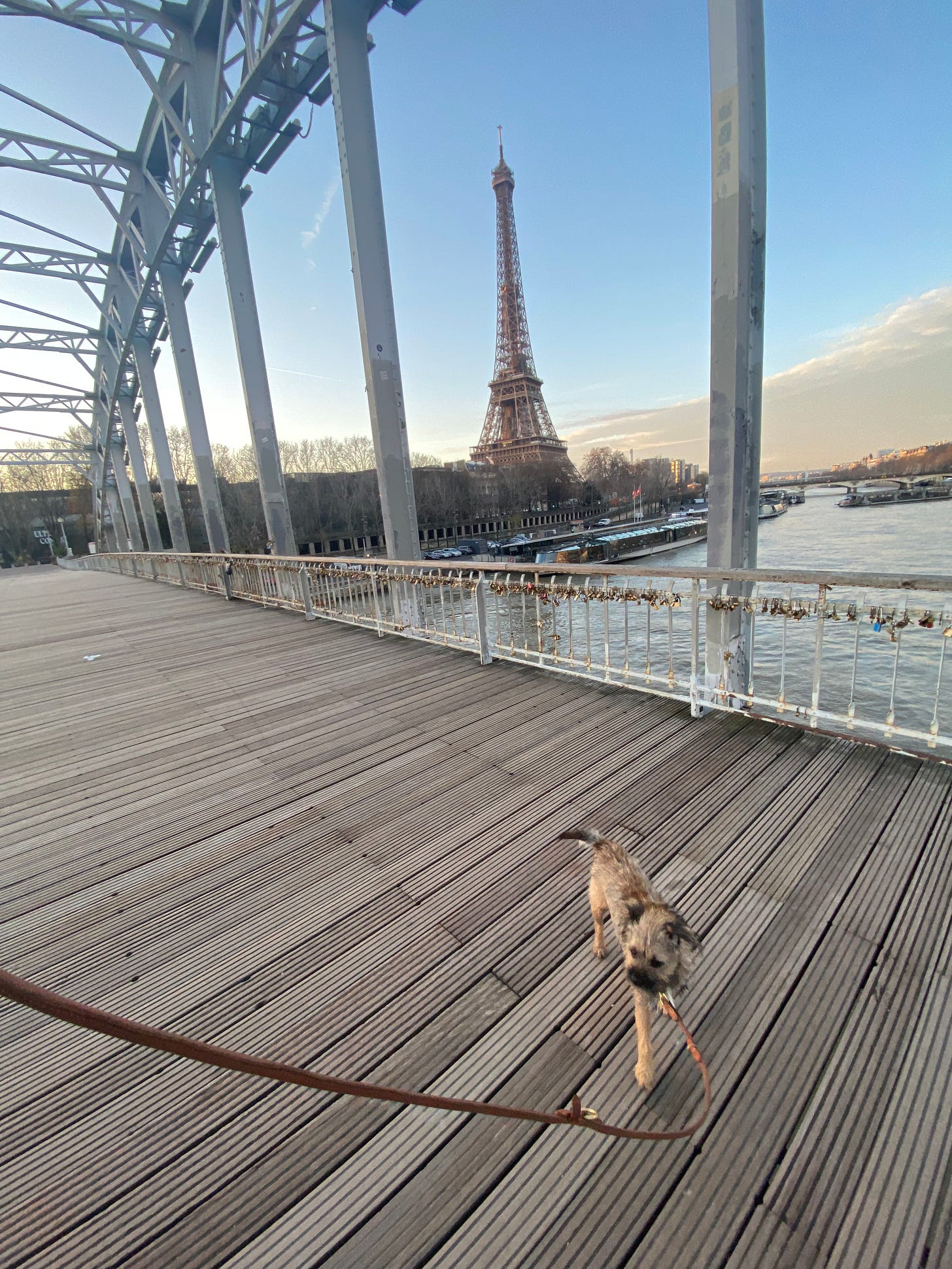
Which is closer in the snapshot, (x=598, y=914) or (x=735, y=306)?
(x=598, y=914)

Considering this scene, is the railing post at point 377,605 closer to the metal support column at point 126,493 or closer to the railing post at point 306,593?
the railing post at point 306,593

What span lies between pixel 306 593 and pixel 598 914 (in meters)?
7.03

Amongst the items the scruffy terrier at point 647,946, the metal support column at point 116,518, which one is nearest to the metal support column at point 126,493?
the metal support column at point 116,518

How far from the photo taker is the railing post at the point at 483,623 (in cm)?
479

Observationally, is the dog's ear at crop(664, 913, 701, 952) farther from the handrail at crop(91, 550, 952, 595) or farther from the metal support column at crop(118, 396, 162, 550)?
the metal support column at crop(118, 396, 162, 550)

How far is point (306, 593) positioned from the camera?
7938mm

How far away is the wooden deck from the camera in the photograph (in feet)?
4.02

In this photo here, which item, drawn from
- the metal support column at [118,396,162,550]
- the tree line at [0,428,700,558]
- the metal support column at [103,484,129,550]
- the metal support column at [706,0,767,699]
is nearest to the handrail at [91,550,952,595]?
the metal support column at [706,0,767,699]

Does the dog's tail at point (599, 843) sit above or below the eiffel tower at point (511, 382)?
below

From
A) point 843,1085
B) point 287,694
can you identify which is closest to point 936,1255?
point 843,1085

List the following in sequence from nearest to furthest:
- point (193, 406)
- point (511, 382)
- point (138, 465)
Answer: point (193, 406) → point (138, 465) → point (511, 382)

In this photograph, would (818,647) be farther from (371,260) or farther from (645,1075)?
(371,260)

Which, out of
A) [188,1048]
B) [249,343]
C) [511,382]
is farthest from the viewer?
[511,382]

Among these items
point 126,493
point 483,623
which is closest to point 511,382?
point 126,493
